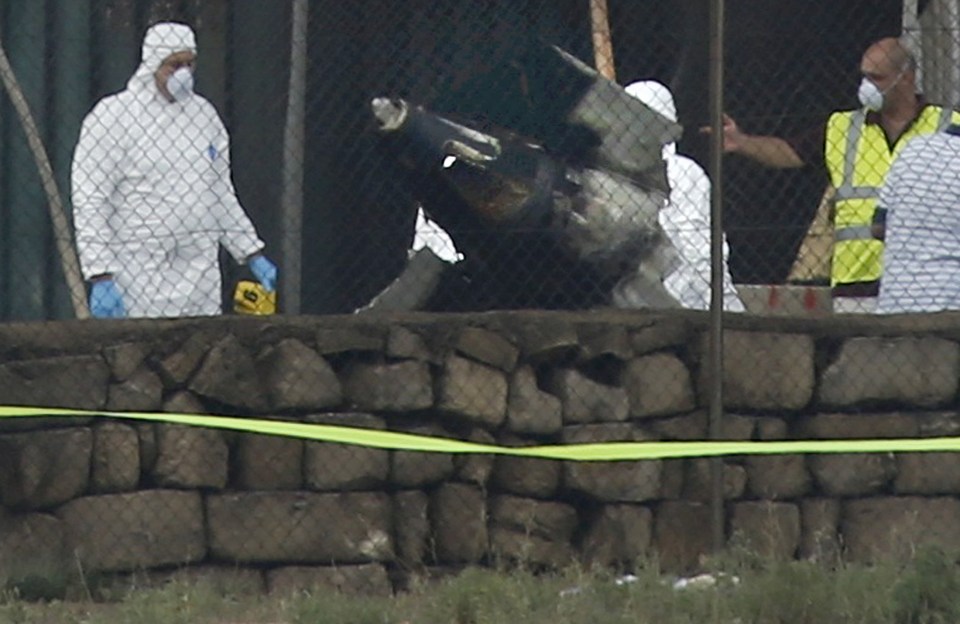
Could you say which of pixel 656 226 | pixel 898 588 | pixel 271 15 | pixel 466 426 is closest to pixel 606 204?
pixel 656 226

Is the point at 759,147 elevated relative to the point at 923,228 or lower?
elevated

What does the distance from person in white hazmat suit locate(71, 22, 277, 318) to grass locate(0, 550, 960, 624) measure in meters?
1.59

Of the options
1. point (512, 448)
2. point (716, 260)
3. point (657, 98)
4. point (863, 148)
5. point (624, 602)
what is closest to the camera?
point (624, 602)

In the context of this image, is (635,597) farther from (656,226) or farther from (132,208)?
(132,208)

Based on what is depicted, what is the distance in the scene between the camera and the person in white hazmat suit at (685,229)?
33.5 feet

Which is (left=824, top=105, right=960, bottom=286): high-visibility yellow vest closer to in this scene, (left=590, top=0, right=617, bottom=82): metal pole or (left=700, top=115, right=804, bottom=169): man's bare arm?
(left=700, top=115, right=804, bottom=169): man's bare arm

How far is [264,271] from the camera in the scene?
411 inches

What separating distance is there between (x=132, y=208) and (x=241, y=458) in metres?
1.14

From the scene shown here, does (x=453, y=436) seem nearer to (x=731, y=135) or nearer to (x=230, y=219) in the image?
(x=230, y=219)

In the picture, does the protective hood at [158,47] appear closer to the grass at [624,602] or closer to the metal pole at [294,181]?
the metal pole at [294,181]

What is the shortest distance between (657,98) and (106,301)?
2426mm

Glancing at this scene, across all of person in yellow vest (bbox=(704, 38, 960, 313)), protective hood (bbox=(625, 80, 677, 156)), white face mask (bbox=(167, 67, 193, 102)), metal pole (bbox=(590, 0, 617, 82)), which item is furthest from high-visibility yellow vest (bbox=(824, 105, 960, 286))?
white face mask (bbox=(167, 67, 193, 102))

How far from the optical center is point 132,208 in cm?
1037

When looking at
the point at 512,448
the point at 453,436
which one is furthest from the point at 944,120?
the point at 453,436
